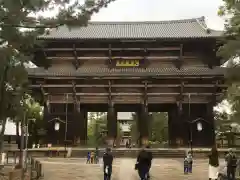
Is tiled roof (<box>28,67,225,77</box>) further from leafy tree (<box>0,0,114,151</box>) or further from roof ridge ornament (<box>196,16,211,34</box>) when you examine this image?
leafy tree (<box>0,0,114,151</box>)

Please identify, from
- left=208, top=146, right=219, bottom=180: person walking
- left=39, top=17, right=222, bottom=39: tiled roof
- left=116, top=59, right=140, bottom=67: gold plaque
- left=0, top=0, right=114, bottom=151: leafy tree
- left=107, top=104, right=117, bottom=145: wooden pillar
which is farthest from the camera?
left=39, top=17, right=222, bottom=39: tiled roof

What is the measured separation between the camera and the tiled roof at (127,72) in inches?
1244

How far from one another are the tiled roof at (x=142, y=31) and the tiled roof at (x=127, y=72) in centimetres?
313

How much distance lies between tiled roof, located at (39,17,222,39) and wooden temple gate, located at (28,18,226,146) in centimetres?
30

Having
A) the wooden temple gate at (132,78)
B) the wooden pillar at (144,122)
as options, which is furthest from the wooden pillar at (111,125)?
the wooden pillar at (144,122)

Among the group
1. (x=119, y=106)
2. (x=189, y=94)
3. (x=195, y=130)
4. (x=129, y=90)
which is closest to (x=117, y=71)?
(x=129, y=90)

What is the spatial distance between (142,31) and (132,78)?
8401mm

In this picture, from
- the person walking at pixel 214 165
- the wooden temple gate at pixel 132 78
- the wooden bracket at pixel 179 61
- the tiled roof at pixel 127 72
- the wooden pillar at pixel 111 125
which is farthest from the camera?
the wooden bracket at pixel 179 61

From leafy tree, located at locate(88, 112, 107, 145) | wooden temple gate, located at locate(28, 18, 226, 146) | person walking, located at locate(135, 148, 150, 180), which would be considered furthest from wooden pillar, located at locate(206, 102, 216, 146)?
leafy tree, located at locate(88, 112, 107, 145)

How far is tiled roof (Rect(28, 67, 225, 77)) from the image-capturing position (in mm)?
31609

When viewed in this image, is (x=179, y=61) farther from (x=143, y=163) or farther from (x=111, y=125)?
(x=143, y=163)

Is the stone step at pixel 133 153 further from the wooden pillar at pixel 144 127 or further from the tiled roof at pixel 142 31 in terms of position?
the tiled roof at pixel 142 31

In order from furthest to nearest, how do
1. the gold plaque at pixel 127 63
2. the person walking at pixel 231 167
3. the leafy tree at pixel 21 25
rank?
1. the gold plaque at pixel 127 63
2. the person walking at pixel 231 167
3. the leafy tree at pixel 21 25

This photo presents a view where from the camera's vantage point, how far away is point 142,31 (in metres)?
37.9
